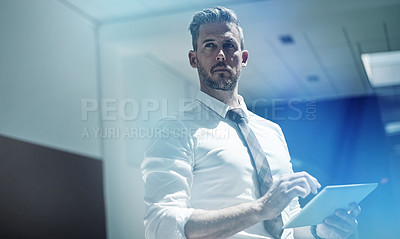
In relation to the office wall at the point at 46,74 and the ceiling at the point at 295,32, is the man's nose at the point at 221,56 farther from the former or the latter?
the ceiling at the point at 295,32

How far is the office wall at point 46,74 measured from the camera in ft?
11.0

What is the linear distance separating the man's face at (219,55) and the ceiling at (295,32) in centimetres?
265

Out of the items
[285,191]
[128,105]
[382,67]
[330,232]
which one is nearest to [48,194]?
[128,105]

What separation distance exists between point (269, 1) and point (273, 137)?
2.79 meters

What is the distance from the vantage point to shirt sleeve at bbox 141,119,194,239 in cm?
129

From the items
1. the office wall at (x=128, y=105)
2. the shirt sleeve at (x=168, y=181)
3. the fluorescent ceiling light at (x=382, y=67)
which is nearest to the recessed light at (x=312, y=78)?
the fluorescent ceiling light at (x=382, y=67)

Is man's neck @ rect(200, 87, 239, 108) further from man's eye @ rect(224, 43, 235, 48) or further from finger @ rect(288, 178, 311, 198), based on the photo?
finger @ rect(288, 178, 311, 198)

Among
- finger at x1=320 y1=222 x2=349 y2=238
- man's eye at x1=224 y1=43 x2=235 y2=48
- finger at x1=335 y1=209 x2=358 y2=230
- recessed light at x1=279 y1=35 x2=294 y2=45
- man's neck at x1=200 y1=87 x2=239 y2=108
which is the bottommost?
finger at x1=320 y1=222 x2=349 y2=238

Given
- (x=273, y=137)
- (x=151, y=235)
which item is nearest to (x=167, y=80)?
(x=273, y=137)

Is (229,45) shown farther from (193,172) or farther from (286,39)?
(286,39)

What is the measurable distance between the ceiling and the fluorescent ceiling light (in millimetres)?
70

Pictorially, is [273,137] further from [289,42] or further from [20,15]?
[289,42]

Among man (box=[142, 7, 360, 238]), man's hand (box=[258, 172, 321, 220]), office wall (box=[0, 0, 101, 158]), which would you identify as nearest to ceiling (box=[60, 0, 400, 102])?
office wall (box=[0, 0, 101, 158])

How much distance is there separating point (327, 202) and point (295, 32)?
328 centimetres
